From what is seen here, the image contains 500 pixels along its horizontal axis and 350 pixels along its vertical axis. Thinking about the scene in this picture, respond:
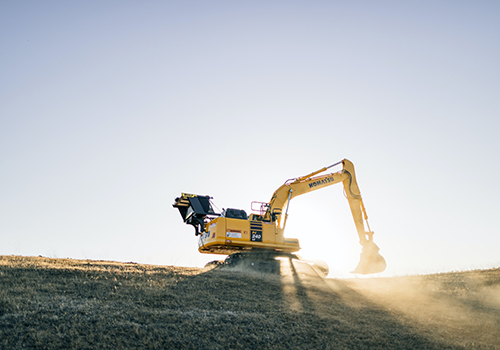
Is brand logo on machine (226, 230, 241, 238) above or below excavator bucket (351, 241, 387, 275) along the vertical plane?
above

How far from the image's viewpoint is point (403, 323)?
1255 centimetres

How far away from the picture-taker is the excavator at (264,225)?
23.2 metres

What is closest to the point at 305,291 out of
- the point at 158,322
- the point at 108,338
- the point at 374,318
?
the point at 374,318

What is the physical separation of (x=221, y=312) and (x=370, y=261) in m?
15.0

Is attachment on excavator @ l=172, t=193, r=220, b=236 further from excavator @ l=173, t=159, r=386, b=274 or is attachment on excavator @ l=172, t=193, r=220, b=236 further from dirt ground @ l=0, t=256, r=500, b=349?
dirt ground @ l=0, t=256, r=500, b=349

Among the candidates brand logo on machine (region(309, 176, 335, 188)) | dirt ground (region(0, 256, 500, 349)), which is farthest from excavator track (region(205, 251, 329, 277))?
→ brand logo on machine (region(309, 176, 335, 188))

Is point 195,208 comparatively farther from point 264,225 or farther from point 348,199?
point 348,199

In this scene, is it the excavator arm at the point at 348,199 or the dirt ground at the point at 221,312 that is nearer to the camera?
the dirt ground at the point at 221,312

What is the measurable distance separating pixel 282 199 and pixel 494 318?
14066 mm

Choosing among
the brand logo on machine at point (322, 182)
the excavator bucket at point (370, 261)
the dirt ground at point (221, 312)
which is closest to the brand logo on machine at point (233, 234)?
the dirt ground at point (221, 312)

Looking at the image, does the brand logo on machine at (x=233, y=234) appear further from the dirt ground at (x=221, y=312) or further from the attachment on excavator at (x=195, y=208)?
the dirt ground at (x=221, y=312)

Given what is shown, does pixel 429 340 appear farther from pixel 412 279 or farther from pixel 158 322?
pixel 412 279

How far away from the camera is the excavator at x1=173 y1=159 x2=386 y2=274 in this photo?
76.2 ft

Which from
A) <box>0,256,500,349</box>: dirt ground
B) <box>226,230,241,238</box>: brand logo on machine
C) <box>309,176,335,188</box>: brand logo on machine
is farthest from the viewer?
<box>309,176,335,188</box>: brand logo on machine
